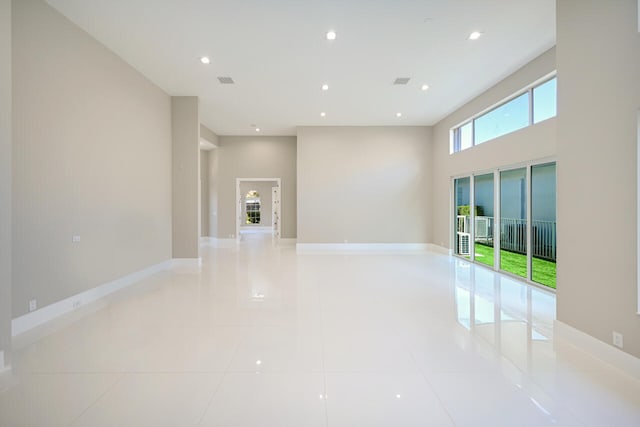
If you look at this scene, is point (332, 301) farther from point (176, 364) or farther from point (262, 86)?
point (262, 86)

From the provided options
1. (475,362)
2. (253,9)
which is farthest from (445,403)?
(253,9)

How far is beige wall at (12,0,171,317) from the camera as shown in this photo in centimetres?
330

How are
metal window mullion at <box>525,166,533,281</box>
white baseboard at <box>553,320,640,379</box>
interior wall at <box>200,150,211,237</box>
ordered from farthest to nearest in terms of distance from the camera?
interior wall at <box>200,150,211,237</box>, metal window mullion at <box>525,166,533,281</box>, white baseboard at <box>553,320,640,379</box>

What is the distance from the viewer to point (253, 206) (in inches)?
674

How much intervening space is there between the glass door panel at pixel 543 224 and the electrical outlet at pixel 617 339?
267cm

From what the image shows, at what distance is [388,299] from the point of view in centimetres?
439

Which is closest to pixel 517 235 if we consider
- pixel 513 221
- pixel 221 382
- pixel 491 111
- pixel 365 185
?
pixel 513 221

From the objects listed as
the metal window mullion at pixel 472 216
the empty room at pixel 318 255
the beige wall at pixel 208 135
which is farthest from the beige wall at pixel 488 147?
the beige wall at pixel 208 135

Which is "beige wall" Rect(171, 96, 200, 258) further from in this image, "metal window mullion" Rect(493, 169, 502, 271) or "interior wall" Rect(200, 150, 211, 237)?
"metal window mullion" Rect(493, 169, 502, 271)

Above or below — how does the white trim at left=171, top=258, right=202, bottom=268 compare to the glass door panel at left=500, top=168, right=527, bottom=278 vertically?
below

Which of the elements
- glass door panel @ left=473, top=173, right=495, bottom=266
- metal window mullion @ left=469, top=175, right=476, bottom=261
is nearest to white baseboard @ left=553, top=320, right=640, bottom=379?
glass door panel @ left=473, top=173, right=495, bottom=266

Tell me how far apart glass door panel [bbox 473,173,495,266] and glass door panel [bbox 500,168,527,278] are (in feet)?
1.26

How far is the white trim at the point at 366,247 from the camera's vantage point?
364 inches

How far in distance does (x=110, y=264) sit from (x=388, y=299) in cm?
439
